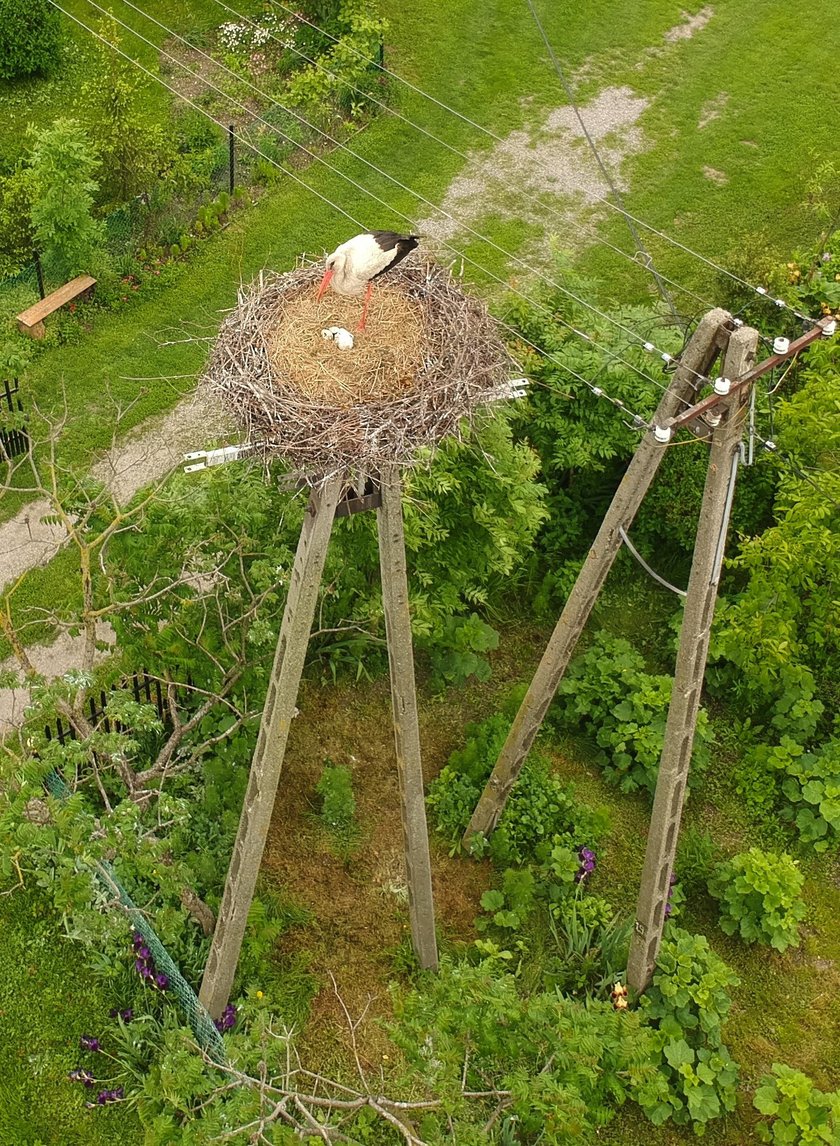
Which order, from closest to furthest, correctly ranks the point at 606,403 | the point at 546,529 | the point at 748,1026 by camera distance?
the point at 748,1026 < the point at 606,403 < the point at 546,529

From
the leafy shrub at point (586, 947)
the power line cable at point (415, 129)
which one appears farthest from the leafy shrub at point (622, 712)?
the power line cable at point (415, 129)

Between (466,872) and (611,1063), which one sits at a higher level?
(611,1063)

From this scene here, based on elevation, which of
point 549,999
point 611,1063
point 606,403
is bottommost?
point 611,1063

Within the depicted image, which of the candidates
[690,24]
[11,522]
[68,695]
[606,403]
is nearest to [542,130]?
[690,24]

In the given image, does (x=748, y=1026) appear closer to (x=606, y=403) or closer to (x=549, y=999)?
(x=549, y=999)

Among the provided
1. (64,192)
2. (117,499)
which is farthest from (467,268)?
(117,499)
